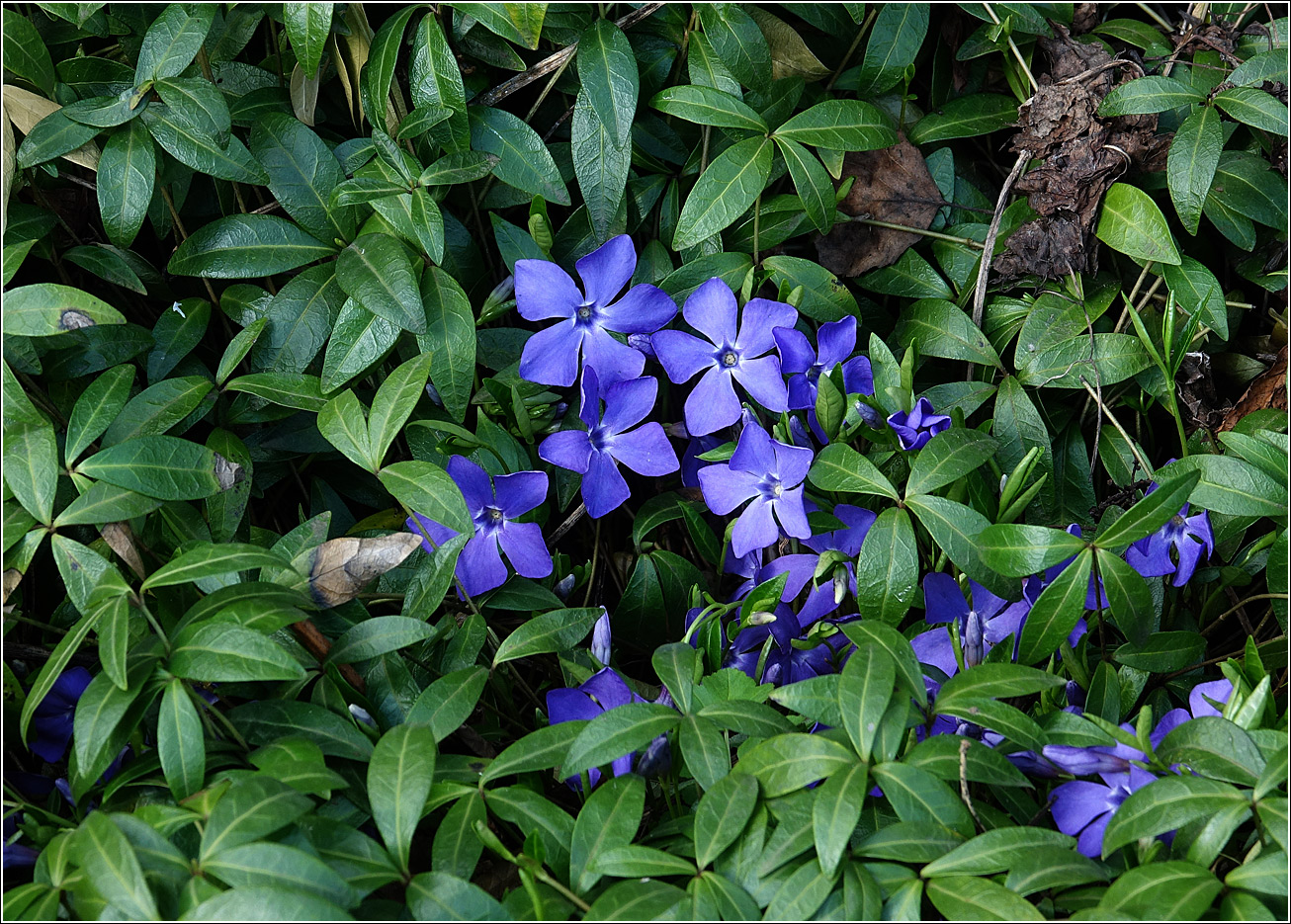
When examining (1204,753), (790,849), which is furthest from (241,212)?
(1204,753)

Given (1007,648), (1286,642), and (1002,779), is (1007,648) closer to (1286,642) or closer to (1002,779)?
(1002,779)

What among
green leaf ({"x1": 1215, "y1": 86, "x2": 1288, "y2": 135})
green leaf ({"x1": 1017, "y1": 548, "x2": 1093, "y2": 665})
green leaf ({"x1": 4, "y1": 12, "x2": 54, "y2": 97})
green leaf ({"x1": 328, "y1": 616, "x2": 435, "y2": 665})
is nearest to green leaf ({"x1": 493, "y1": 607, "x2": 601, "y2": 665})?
green leaf ({"x1": 328, "y1": 616, "x2": 435, "y2": 665})

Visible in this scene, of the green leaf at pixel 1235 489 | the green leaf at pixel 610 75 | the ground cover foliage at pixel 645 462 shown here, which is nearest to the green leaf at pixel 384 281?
the ground cover foliage at pixel 645 462

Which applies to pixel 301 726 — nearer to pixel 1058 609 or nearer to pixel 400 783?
pixel 400 783

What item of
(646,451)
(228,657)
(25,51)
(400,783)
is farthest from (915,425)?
(25,51)

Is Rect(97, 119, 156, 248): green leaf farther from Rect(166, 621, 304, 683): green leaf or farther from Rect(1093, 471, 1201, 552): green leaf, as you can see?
Rect(1093, 471, 1201, 552): green leaf

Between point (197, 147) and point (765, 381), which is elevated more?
point (197, 147)

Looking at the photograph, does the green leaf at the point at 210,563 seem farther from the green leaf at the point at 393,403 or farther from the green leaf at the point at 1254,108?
the green leaf at the point at 1254,108
